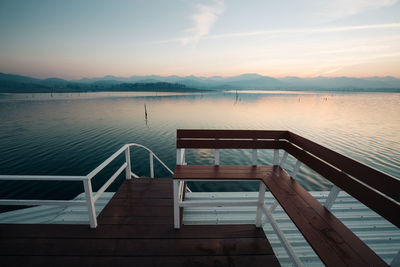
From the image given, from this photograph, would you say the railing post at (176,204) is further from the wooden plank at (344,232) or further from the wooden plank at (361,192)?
the wooden plank at (361,192)

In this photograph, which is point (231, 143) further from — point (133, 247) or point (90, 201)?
point (90, 201)

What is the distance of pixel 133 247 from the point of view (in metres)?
2.52

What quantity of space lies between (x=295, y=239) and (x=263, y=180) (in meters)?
1.44

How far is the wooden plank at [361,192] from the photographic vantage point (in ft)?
5.20

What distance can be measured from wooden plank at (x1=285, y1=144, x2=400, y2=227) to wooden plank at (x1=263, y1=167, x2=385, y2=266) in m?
0.40

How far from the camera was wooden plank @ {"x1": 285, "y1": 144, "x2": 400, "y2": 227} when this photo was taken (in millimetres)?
1584

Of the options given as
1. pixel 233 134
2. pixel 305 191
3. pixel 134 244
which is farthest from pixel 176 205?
pixel 305 191

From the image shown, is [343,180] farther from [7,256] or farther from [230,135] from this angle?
[7,256]

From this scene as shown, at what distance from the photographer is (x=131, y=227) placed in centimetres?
290

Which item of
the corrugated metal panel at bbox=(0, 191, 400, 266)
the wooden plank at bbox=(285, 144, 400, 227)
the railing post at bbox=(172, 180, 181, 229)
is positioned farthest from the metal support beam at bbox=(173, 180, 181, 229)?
the wooden plank at bbox=(285, 144, 400, 227)

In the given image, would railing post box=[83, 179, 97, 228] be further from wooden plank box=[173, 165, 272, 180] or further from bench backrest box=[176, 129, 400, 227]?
bench backrest box=[176, 129, 400, 227]

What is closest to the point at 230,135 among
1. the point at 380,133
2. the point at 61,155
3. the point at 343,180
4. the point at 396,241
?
the point at 343,180

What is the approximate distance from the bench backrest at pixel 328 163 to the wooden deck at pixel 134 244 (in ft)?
4.62

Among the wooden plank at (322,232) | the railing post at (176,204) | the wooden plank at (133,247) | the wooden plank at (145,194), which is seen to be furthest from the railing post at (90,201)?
the wooden plank at (322,232)
